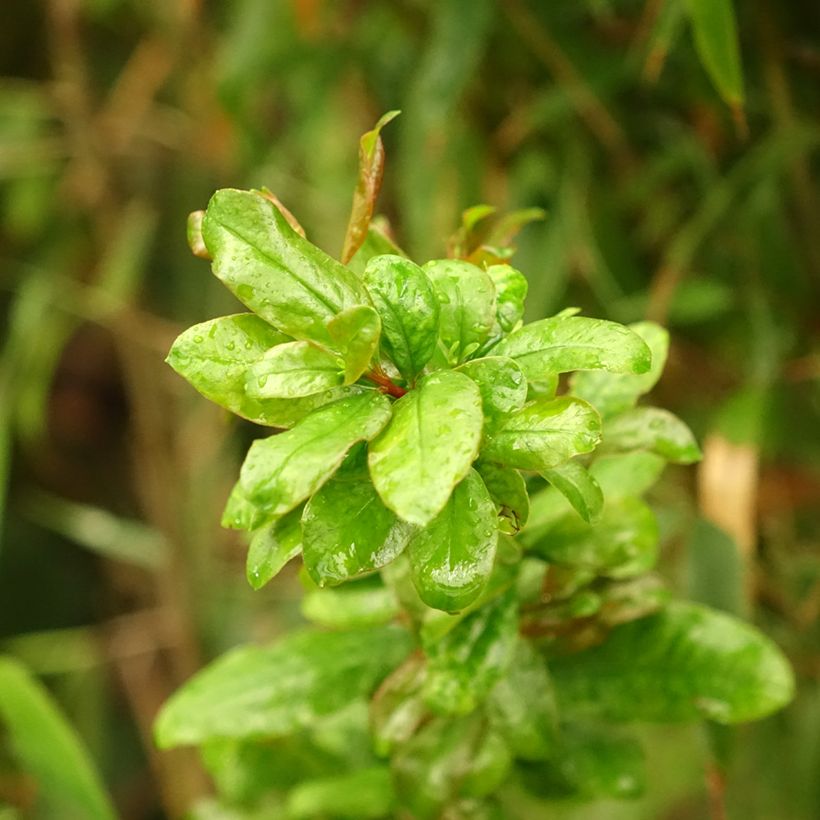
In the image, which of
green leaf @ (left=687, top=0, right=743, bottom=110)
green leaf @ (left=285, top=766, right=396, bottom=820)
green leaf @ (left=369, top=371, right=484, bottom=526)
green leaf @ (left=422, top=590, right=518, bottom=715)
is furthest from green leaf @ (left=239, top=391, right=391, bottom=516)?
green leaf @ (left=687, top=0, right=743, bottom=110)

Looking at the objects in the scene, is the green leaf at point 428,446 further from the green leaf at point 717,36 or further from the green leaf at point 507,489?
the green leaf at point 717,36

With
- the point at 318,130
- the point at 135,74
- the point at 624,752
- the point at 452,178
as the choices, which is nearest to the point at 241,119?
the point at 318,130

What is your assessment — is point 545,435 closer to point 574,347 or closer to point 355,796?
point 574,347

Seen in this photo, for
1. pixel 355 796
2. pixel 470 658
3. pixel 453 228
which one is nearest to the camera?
pixel 470 658

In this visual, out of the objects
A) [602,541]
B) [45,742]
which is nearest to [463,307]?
[602,541]

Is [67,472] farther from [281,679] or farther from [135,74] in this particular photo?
[281,679]

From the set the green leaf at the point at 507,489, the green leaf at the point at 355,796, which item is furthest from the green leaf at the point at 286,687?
the green leaf at the point at 507,489
